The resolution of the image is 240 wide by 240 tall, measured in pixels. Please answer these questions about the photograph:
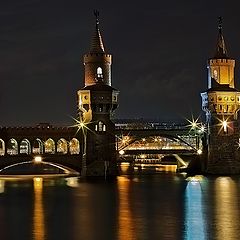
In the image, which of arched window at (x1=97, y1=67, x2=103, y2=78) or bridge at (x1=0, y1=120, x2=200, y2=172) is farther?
arched window at (x1=97, y1=67, x2=103, y2=78)

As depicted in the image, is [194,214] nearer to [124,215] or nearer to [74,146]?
[124,215]

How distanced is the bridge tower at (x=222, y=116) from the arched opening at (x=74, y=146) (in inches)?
524

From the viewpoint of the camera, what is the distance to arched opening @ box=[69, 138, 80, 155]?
84.3 metres

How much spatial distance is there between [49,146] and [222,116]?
60.5ft

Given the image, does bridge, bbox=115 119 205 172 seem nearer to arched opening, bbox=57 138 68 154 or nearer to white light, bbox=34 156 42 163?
arched opening, bbox=57 138 68 154

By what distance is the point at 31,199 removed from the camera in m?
61.8

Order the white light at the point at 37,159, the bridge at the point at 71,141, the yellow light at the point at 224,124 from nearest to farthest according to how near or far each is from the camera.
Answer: the white light at the point at 37,159 → the bridge at the point at 71,141 → the yellow light at the point at 224,124

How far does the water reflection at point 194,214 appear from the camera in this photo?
45188 mm

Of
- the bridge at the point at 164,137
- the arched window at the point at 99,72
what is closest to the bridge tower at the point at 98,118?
the arched window at the point at 99,72

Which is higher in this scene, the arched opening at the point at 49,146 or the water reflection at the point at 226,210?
the arched opening at the point at 49,146

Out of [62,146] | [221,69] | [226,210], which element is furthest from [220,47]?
[226,210]

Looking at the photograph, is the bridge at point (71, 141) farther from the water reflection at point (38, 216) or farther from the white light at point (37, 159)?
the water reflection at point (38, 216)

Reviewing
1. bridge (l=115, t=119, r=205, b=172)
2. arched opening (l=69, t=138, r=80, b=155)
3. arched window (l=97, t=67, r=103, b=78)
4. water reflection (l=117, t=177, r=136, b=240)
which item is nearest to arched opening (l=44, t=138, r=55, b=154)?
arched opening (l=69, t=138, r=80, b=155)

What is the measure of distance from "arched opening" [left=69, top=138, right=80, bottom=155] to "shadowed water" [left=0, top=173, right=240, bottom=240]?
5.77 m
